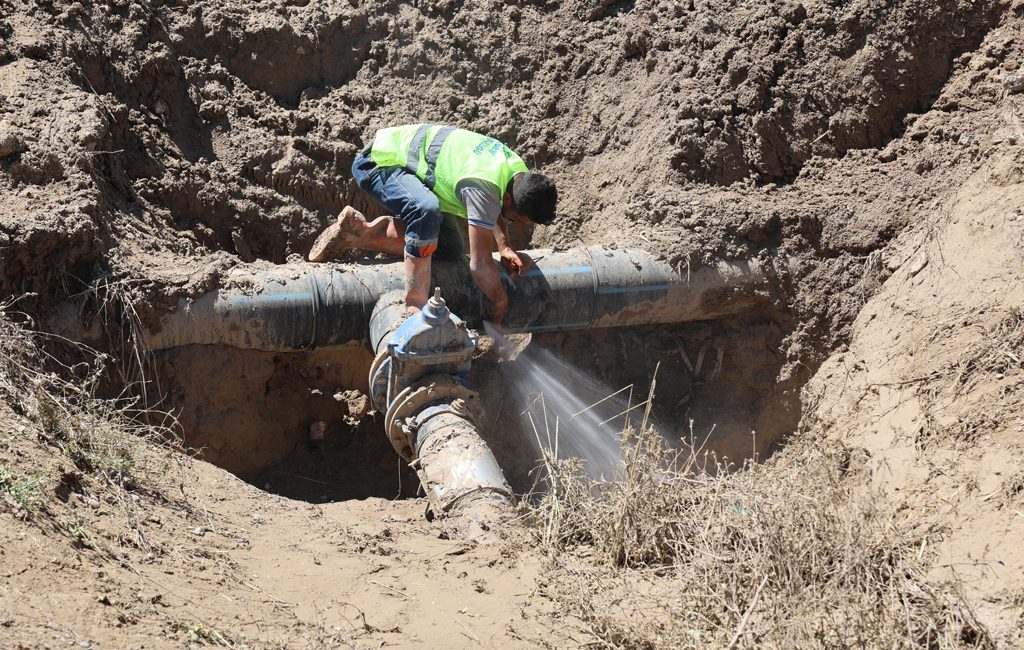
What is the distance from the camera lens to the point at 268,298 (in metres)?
5.59

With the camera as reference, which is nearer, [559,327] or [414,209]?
[414,209]

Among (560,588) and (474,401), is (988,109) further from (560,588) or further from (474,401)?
(560,588)

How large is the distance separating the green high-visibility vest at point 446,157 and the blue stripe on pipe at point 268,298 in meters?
0.90

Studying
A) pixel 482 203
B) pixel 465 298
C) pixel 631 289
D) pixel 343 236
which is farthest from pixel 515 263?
pixel 343 236

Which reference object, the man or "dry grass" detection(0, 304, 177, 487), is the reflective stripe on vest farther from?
"dry grass" detection(0, 304, 177, 487)

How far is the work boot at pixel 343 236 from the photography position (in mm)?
5957

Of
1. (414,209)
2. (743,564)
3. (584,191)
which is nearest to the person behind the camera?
(743,564)

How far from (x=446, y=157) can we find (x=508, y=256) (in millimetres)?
627

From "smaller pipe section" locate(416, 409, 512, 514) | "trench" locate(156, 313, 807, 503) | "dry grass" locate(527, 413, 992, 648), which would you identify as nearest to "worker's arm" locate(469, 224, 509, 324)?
"trench" locate(156, 313, 807, 503)

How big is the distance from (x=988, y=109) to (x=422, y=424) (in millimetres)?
3943

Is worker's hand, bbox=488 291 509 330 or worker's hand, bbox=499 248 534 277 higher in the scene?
worker's hand, bbox=499 248 534 277

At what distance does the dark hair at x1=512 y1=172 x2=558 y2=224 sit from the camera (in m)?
5.53

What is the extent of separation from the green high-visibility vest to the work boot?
1.14 ft

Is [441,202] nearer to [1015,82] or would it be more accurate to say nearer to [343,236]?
[343,236]
